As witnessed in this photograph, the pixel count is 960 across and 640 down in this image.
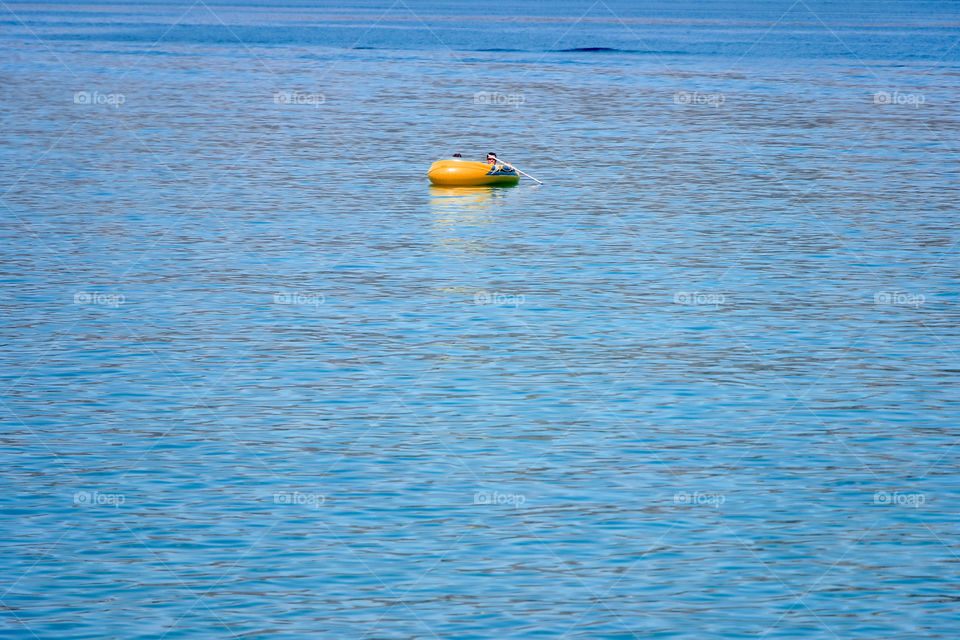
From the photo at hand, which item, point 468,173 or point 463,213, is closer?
point 463,213

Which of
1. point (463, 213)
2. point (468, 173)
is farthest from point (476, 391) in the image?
point (468, 173)

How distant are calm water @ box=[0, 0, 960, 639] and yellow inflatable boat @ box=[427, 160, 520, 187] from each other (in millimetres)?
525

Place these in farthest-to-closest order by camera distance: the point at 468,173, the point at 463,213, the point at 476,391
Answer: the point at 468,173
the point at 463,213
the point at 476,391

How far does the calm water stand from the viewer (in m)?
17.4

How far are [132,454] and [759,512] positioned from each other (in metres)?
10.6

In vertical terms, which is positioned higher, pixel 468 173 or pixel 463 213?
pixel 468 173

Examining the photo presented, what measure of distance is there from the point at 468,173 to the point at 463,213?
4945 millimetres

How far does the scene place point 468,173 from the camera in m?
51.6

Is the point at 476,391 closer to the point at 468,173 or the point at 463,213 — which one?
the point at 463,213

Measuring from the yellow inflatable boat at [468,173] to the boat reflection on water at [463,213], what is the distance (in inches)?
14.5

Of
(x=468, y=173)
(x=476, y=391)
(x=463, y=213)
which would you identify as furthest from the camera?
(x=468, y=173)

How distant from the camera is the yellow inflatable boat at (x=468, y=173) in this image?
5156 cm

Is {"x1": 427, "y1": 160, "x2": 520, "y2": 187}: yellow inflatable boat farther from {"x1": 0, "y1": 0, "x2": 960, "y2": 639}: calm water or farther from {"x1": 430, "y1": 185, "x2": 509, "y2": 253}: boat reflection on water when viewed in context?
{"x1": 0, "y1": 0, "x2": 960, "y2": 639}: calm water

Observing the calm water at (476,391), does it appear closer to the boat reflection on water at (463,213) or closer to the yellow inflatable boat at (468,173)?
the boat reflection on water at (463,213)
